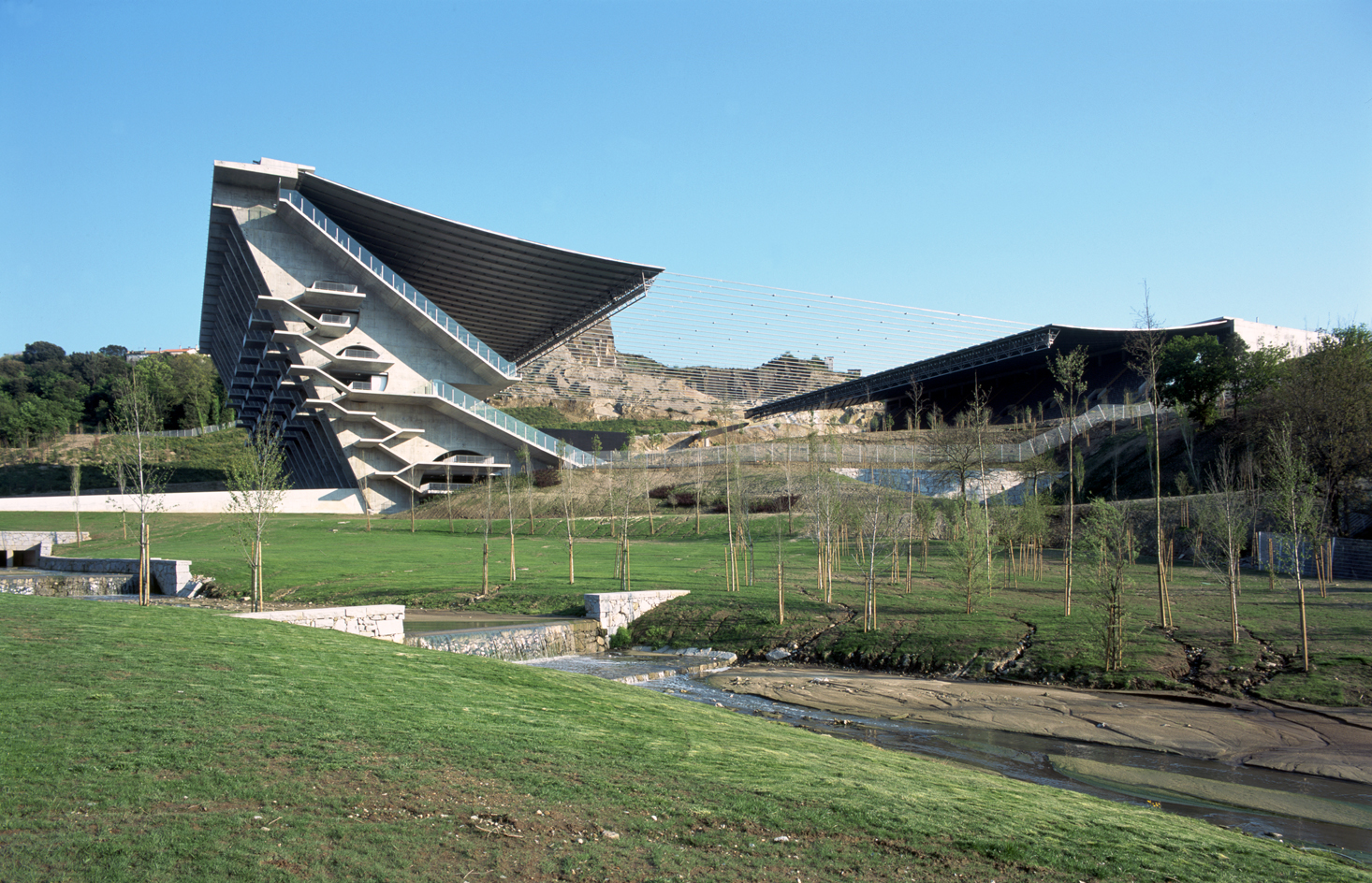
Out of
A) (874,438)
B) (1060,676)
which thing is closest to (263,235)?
(874,438)

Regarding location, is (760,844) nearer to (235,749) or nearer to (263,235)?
(235,749)

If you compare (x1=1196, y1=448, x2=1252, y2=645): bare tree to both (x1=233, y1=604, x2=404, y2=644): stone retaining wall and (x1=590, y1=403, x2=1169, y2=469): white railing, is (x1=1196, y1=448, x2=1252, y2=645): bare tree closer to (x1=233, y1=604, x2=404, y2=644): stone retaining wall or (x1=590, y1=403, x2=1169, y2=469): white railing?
(x1=590, y1=403, x2=1169, y2=469): white railing

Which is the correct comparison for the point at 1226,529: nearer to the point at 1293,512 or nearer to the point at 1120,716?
the point at 1293,512

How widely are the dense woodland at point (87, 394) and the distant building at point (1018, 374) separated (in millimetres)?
81003

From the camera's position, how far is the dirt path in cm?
1351

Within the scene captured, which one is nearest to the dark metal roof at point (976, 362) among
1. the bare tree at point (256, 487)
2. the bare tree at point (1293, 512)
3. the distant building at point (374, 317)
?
the distant building at point (374, 317)

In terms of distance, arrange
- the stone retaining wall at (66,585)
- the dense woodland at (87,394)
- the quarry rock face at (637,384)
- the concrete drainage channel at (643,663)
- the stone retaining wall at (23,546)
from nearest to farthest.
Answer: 1. the concrete drainage channel at (643,663)
2. the stone retaining wall at (66,585)
3. the stone retaining wall at (23,546)
4. the dense woodland at (87,394)
5. the quarry rock face at (637,384)

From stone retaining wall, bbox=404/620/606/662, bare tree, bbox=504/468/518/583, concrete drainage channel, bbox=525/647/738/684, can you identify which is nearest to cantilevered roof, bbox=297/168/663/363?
bare tree, bbox=504/468/518/583

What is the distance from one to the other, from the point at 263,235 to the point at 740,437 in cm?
6118

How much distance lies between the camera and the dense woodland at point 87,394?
97562mm

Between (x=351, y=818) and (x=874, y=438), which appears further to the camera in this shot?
(x=874, y=438)

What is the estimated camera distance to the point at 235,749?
288 inches

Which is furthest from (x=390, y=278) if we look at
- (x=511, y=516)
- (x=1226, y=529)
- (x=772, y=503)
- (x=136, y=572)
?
(x=1226, y=529)

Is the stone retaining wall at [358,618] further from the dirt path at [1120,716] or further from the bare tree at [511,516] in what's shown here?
the bare tree at [511,516]
